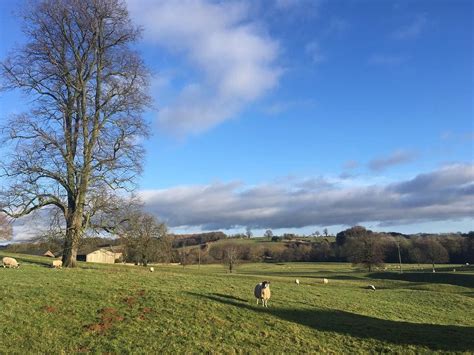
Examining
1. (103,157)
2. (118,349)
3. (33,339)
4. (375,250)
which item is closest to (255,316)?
(118,349)

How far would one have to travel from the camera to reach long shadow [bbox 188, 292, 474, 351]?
18323 millimetres

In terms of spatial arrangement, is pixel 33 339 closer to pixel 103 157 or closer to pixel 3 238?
pixel 103 157

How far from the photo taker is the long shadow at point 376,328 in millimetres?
18323

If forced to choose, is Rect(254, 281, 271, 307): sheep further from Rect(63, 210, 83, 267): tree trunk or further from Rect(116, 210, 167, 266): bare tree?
Rect(116, 210, 167, 266): bare tree

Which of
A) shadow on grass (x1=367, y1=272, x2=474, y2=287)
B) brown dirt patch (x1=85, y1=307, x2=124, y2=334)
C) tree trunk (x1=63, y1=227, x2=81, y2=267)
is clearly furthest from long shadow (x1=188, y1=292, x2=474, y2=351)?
shadow on grass (x1=367, y1=272, x2=474, y2=287)

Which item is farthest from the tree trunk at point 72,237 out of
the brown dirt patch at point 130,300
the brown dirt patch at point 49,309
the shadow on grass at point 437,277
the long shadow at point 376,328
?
the shadow on grass at point 437,277

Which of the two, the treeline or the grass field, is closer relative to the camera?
the grass field

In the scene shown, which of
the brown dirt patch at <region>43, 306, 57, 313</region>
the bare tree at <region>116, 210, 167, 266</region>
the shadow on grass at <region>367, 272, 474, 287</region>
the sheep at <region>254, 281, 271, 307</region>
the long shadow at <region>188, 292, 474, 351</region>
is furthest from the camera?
the bare tree at <region>116, 210, 167, 266</region>

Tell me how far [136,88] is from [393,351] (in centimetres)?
2877

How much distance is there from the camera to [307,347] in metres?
16.2

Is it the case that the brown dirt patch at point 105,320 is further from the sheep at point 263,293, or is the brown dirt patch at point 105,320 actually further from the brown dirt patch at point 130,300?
the sheep at point 263,293

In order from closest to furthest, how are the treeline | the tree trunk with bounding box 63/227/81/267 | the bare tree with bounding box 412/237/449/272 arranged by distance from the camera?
the tree trunk with bounding box 63/227/81/267 → the treeline → the bare tree with bounding box 412/237/449/272


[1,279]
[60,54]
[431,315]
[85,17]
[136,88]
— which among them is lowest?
[431,315]

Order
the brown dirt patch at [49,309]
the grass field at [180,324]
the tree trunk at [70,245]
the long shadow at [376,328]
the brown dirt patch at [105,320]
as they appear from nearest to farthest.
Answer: the grass field at [180,324] → the brown dirt patch at [105,320] → the brown dirt patch at [49,309] → the long shadow at [376,328] → the tree trunk at [70,245]
